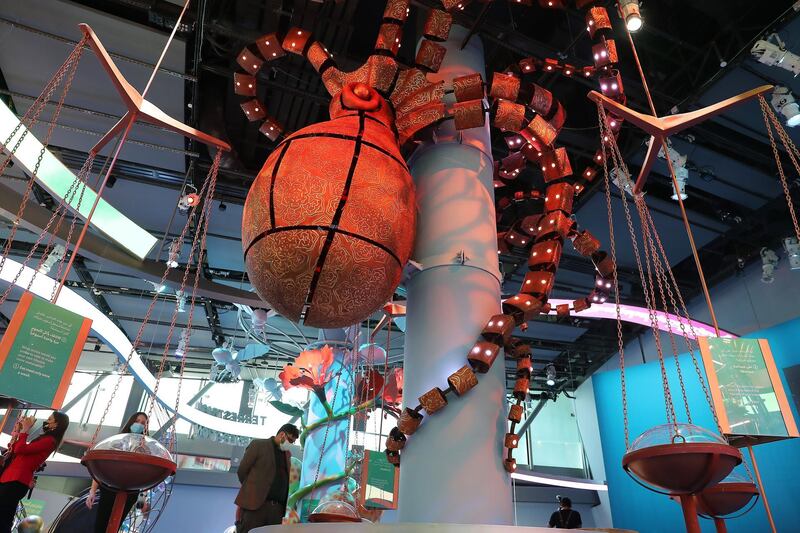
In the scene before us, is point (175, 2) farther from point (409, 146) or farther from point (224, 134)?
point (409, 146)

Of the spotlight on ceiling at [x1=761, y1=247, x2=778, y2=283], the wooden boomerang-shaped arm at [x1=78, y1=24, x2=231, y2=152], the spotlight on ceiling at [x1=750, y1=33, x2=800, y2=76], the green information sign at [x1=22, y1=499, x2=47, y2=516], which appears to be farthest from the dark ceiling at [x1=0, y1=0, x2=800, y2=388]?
the green information sign at [x1=22, y1=499, x2=47, y2=516]

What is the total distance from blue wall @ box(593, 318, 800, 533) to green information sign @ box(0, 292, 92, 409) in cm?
864

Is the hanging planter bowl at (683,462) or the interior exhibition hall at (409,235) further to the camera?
the interior exhibition hall at (409,235)

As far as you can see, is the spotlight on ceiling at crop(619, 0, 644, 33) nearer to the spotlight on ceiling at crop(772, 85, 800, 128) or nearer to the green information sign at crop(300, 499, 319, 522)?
the spotlight on ceiling at crop(772, 85, 800, 128)

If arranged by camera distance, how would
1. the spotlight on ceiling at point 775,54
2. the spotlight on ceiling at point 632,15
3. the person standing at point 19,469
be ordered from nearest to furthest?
the spotlight on ceiling at point 632,15 → the person standing at point 19,469 → the spotlight on ceiling at point 775,54

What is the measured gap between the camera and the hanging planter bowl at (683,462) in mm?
1266

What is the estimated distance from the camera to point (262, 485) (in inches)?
153

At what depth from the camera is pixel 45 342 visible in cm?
184

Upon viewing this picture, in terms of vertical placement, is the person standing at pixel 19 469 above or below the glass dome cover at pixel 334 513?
above

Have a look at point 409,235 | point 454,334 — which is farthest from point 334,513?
point 409,235

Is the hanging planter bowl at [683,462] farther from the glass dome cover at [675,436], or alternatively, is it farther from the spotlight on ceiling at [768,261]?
the spotlight on ceiling at [768,261]

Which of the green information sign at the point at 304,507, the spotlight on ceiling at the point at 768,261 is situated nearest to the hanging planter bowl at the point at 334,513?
the green information sign at the point at 304,507

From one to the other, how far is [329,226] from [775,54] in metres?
5.17

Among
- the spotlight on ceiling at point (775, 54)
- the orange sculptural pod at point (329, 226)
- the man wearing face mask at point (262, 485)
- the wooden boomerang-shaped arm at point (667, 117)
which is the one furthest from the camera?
the spotlight on ceiling at point (775, 54)
